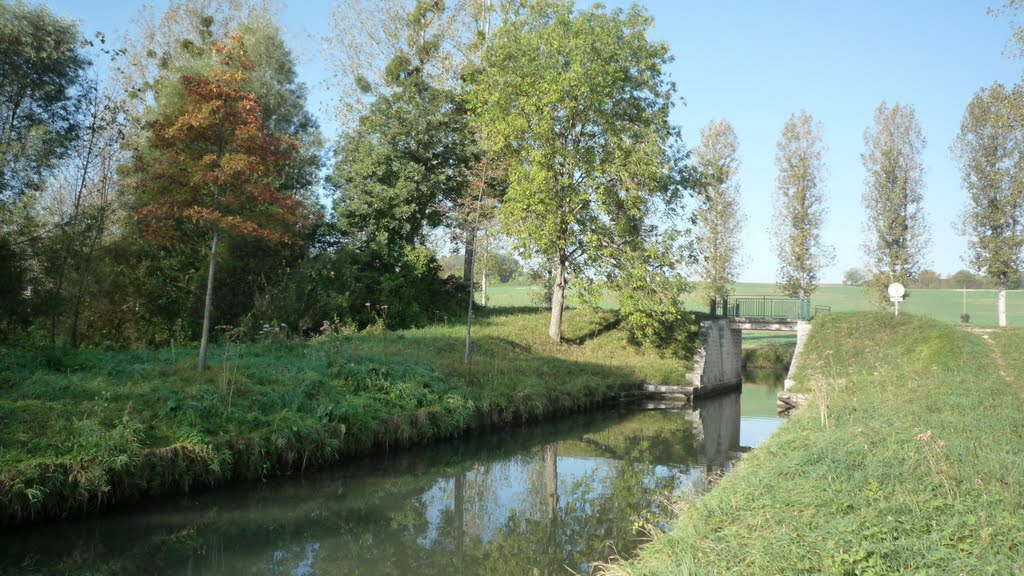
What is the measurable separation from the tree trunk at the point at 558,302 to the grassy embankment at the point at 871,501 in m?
13.7

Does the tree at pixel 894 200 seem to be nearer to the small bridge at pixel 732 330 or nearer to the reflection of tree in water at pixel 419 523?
the small bridge at pixel 732 330

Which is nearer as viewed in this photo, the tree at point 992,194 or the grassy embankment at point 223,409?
the grassy embankment at point 223,409

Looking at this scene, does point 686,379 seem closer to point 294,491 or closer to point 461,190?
point 461,190

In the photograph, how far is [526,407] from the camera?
17016 mm

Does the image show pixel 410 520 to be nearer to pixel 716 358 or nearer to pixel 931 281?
pixel 716 358

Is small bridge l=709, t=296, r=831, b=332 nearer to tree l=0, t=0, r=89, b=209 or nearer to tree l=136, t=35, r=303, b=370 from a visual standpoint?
tree l=136, t=35, r=303, b=370

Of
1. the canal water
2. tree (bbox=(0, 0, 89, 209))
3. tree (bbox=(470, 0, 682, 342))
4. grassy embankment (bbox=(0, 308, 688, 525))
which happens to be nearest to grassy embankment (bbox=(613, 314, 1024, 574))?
the canal water

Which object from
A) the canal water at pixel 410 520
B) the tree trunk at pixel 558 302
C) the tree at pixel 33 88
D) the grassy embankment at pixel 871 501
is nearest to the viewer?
the grassy embankment at pixel 871 501

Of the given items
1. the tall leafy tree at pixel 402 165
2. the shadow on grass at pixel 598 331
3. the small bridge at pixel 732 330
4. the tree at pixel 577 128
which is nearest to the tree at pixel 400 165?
the tall leafy tree at pixel 402 165

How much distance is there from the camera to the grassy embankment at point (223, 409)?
340 inches

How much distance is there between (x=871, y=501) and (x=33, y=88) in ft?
61.9

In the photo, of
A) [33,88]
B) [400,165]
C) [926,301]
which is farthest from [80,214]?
[926,301]

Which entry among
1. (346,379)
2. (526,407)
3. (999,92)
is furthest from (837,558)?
(999,92)

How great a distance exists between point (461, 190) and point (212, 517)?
65.4 ft
